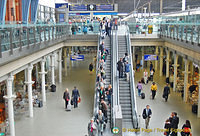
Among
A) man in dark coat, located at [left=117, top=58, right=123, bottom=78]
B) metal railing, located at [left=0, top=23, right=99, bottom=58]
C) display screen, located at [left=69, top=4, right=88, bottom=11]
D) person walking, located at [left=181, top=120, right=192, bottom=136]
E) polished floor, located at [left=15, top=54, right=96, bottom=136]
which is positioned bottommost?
polished floor, located at [left=15, top=54, right=96, bottom=136]

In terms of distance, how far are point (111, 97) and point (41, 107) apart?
22.6 ft

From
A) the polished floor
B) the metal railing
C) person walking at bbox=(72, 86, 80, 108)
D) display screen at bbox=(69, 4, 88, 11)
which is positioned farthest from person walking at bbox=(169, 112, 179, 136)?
display screen at bbox=(69, 4, 88, 11)

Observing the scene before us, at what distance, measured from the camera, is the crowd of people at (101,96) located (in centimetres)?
1340

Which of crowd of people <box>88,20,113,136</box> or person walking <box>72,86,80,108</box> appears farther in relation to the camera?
person walking <box>72,86,80,108</box>

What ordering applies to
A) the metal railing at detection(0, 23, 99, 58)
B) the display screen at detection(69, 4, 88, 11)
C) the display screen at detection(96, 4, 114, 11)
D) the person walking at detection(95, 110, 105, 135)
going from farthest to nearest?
the display screen at detection(96, 4, 114, 11) → the display screen at detection(69, 4, 88, 11) → the person walking at detection(95, 110, 105, 135) → the metal railing at detection(0, 23, 99, 58)

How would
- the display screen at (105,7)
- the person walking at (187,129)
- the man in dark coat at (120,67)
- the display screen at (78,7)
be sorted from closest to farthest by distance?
1. the person walking at (187,129)
2. the man in dark coat at (120,67)
3. the display screen at (78,7)
4. the display screen at (105,7)

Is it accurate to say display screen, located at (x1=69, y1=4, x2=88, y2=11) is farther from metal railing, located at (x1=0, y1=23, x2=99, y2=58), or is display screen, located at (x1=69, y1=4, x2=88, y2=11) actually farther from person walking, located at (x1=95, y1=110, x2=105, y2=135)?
person walking, located at (x1=95, y1=110, x2=105, y2=135)

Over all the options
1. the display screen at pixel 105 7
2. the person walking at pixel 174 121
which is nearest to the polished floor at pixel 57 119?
the person walking at pixel 174 121

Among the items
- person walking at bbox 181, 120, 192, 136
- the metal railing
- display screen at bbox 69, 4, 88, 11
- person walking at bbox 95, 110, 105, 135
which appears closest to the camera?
the metal railing

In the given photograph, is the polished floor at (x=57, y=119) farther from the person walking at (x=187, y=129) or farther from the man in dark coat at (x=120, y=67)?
the person walking at (x=187, y=129)

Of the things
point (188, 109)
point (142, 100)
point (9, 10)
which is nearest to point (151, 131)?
point (188, 109)

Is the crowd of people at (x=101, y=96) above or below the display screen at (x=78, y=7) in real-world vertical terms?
below

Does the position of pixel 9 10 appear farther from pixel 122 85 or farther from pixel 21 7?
pixel 122 85

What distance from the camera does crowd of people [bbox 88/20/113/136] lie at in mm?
13405
